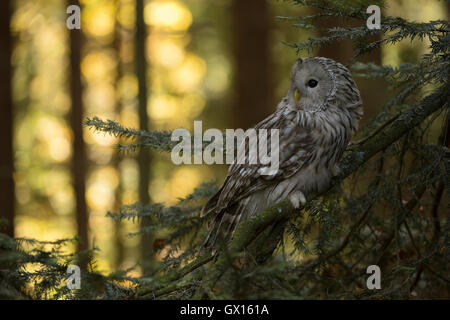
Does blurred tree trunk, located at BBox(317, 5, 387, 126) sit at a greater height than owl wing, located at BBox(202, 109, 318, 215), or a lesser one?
greater

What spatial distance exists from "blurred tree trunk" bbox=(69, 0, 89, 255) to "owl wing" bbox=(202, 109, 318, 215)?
7.82 m

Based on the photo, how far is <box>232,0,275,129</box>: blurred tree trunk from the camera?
8.32m

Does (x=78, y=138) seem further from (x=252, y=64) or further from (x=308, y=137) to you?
(x=308, y=137)

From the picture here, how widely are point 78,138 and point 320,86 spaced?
8.49 metres

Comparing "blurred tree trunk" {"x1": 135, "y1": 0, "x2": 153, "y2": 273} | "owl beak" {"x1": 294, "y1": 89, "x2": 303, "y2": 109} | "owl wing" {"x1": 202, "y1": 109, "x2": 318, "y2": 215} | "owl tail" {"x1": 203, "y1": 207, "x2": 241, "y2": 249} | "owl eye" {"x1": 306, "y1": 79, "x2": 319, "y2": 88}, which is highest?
"blurred tree trunk" {"x1": 135, "y1": 0, "x2": 153, "y2": 273}

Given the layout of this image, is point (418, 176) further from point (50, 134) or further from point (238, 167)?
point (50, 134)

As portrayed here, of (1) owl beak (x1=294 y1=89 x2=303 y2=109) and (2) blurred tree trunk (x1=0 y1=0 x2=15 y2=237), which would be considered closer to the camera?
(1) owl beak (x1=294 y1=89 x2=303 y2=109)

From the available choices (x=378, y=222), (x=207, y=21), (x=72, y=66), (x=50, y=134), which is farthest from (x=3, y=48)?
(x=378, y=222)

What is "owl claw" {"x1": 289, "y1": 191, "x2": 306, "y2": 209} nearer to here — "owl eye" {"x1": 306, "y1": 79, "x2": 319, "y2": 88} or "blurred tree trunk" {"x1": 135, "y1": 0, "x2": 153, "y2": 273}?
"owl eye" {"x1": 306, "y1": 79, "x2": 319, "y2": 88}

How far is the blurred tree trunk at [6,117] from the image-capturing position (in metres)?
7.46

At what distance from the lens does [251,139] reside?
114 inches

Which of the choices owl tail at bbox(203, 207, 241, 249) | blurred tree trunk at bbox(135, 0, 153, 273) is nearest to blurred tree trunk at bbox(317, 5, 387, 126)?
blurred tree trunk at bbox(135, 0, 153, 273)

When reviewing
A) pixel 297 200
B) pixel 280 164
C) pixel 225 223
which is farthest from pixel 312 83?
pixel 225 223

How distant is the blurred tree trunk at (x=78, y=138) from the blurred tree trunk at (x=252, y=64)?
3.85m
